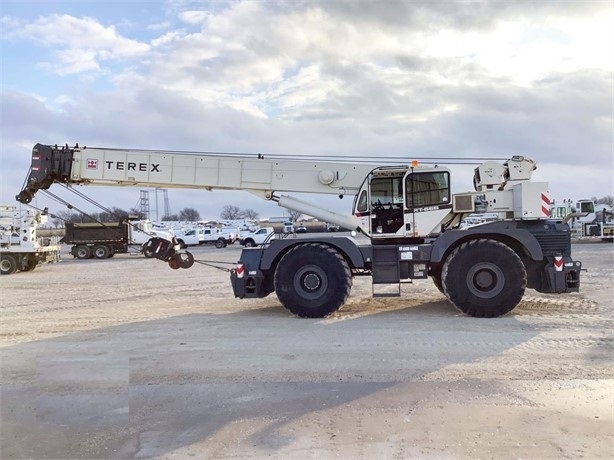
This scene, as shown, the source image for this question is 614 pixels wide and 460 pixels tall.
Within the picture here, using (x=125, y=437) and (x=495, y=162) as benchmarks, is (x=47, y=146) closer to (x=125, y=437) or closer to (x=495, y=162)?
(x=125, y=437)

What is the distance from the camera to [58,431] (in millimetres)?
5090

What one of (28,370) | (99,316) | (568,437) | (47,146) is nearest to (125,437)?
(28,370)

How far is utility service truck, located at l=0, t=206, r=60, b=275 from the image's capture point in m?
24.6

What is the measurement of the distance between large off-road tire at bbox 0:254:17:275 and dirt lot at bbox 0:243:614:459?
15.4 metres

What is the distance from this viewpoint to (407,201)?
1092cm

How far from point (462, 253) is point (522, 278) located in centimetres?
118

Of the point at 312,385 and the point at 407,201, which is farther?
the point at 407,201

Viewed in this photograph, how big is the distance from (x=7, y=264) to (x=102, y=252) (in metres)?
11.5

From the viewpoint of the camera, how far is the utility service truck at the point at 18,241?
24.6 meters

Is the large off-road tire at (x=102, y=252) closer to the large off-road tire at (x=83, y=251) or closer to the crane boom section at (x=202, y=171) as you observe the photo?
the large off-road tire at (x=83, y=251)

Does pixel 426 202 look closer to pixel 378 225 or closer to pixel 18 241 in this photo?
pixel 378 225

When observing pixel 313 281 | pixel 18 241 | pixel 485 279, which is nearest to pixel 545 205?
pixel 485 279

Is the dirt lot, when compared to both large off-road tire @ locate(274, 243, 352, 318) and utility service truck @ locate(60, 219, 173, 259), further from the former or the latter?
utility service truck @ locate(60, 219, 173, 259)

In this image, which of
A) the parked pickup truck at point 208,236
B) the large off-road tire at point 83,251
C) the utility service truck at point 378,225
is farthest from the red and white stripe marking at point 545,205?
the parked pickup truck at point 208,236
